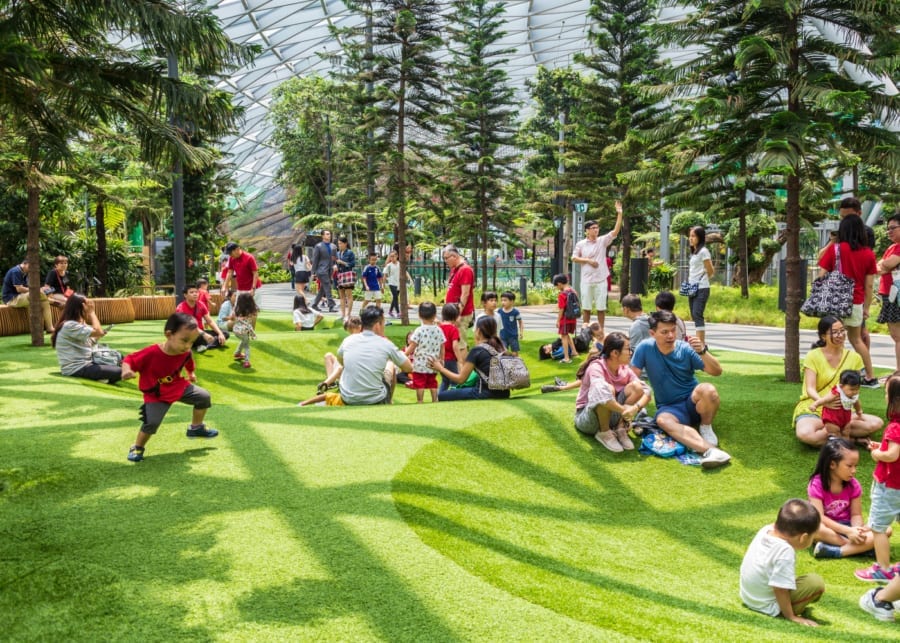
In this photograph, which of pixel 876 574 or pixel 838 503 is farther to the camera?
pixel 838 503

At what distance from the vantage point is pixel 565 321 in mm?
12008

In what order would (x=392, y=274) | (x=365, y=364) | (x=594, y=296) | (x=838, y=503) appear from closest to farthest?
(x=838, y=503), (x=365, y=364), (x=594, y=296), (x=392, y=274)

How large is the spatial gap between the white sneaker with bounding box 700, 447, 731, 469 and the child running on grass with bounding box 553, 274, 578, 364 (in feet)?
16.3

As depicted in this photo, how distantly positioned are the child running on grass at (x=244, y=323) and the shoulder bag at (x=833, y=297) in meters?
8.34

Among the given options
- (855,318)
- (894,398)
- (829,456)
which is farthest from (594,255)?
(894,398)

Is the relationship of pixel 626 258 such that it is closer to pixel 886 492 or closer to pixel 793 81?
pixel 793 81

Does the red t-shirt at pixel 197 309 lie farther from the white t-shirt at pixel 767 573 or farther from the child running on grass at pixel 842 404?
the white t-shirt at pixel 767 573

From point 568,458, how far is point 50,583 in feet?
14.5

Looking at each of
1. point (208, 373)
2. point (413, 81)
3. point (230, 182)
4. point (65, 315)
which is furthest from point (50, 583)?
point (230, 182)

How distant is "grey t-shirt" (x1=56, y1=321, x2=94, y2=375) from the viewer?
9500 millimetres

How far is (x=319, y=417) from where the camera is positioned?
744 centimetres

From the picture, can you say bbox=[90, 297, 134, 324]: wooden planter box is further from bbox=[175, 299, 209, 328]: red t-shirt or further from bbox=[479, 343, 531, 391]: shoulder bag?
bbox=[479, 343, 531, 391]: shoulder bag

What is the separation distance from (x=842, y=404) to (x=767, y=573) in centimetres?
308

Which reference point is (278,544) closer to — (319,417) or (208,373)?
(319,417)
